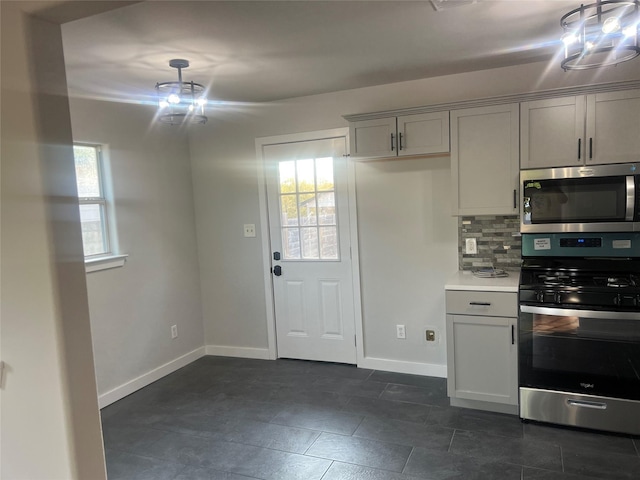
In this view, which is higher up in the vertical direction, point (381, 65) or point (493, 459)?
point (381, 65)

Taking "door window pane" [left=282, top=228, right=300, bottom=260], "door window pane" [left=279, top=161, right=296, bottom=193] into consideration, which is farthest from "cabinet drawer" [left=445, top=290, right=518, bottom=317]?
"door window pane" [left=279, top=161, right=296, bottom=193]

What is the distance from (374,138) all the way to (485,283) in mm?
1289

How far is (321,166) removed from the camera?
12.4 feet

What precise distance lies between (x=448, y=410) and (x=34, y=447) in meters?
2.37

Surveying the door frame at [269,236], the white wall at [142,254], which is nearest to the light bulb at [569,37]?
the door frame at [269,236]

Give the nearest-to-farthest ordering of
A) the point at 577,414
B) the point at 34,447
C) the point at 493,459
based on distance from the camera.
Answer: the point at 34,447, the point at 493,459, the point at 577,414

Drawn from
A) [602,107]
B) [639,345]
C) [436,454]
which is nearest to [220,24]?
[602,107]

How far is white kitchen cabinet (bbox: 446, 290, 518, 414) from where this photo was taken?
281cm

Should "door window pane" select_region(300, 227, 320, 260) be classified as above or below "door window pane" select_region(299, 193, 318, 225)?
below

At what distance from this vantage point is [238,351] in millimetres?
4270

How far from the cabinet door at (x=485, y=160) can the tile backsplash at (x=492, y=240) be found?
0.26 m

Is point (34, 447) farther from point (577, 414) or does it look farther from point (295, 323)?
point (577, 414)

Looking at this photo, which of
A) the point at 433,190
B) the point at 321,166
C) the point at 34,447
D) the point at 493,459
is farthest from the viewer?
the point at 321,166

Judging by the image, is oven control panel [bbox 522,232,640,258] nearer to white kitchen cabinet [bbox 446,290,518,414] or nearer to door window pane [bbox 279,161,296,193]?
white kitchen cabinet [bbox 446,290,518,414]
